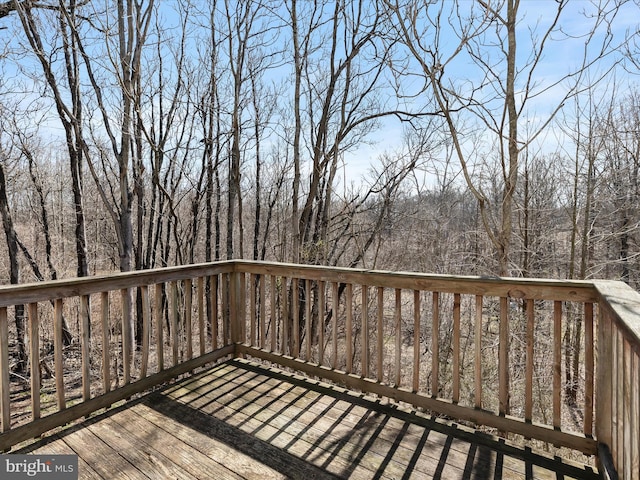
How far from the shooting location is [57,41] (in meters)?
6.88

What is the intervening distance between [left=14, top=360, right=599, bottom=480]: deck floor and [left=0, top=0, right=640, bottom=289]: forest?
2672mm

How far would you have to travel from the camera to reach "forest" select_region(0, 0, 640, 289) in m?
4.10

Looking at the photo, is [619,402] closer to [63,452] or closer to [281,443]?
[281,443]

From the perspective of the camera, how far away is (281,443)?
85.0 inches

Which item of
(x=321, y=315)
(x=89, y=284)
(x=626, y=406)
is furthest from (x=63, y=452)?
(x=626, y=406)

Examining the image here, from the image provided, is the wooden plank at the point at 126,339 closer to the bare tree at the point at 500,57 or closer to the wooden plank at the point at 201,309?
the wooden plank at the point at 201,309

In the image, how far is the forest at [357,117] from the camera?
410 cm

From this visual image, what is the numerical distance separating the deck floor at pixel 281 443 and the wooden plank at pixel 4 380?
0.22m

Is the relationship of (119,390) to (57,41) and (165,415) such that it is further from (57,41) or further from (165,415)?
(57,41)

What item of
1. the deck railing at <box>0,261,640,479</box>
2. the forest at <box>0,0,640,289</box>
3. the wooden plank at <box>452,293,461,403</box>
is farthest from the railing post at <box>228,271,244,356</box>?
the forest at <box>0,0,640,289</box>

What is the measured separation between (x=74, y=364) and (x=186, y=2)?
877cm

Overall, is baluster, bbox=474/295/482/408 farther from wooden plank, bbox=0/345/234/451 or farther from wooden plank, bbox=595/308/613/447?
wooden plank, bbox=0/345/234/451

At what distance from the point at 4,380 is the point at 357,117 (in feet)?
22.3

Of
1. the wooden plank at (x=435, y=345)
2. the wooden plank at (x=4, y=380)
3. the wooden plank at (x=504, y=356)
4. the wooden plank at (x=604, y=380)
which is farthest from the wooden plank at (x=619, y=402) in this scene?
the wooden plank at (x=4, y=380)
